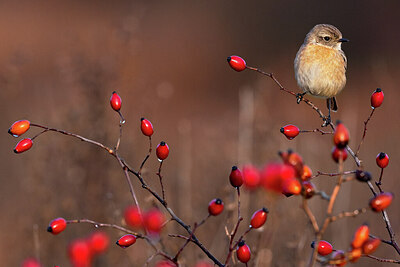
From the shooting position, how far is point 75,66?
4.68 m

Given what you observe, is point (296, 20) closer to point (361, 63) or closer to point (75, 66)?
point (361, 63)

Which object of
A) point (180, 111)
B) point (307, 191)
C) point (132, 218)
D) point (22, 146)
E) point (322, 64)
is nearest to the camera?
point (307, 191)

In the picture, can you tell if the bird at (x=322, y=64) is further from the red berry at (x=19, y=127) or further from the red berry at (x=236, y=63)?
the red berry at (x=19, y=127)

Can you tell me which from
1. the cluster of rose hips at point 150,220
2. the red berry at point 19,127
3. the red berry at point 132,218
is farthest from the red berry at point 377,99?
the red berry at point 19,127

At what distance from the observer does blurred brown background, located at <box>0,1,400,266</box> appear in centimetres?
452

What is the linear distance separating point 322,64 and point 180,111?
38.7 ft

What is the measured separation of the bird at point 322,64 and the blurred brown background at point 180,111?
2.26ft

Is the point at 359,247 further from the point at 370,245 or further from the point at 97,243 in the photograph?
the point at 97,243

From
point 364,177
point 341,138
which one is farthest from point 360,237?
point 341,138

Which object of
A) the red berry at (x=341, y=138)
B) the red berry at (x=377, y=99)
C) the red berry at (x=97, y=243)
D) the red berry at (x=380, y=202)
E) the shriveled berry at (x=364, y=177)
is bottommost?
the red berry at (x=97, y=243)

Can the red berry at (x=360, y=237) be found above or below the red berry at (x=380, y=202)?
below

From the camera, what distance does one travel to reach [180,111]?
15.2m

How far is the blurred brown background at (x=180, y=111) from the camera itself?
4520 millimetres

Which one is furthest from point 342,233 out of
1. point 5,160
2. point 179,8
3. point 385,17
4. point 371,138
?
point 179,8
